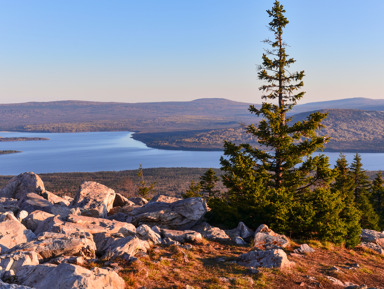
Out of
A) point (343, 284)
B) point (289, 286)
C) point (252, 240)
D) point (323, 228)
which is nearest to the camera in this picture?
point (289, 286)

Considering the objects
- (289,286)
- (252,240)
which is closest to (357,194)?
(252,240)

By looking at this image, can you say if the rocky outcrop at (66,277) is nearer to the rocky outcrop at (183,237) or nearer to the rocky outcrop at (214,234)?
the rocky outcrop at (183,237)

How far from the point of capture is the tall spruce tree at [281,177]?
2122 centimetres

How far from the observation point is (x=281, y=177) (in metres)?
25.0

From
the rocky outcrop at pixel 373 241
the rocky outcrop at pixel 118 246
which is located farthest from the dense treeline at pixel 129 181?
the rocky outcrop at pixel 118 246

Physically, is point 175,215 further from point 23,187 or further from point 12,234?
point 23,187

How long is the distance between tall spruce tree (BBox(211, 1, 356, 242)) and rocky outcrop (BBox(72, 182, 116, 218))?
26.5ft

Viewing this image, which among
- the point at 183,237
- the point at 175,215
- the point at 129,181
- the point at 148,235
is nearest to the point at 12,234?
the point at 148,235

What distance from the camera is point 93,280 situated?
1018 centimetres

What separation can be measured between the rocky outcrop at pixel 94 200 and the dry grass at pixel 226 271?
916 cm

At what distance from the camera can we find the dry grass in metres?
12.6

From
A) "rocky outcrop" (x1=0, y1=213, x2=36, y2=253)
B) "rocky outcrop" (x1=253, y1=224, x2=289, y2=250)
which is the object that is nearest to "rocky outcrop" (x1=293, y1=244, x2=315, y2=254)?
"rocky outcrop" (x1=253, y1=224, x2=289, y2=250)

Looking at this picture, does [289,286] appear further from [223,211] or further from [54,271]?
[223,211]

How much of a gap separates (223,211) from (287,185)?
519 centimetres
